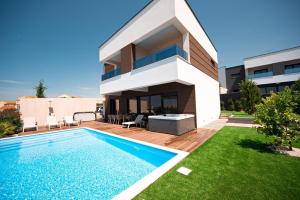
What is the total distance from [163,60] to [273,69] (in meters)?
28.7

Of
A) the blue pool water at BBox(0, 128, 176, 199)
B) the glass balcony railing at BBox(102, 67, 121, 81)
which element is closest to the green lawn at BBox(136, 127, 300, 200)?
the blue pool water at BBox(0, 128, 176, 199)

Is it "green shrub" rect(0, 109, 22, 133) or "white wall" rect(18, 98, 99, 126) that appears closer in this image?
"green shrub" rect(0, 109, 22, 133)

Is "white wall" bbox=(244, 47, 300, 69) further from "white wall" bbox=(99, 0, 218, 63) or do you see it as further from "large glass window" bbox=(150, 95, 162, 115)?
"large glass window" bbox=(150, 95, 162, 115)

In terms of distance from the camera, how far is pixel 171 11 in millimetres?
7879

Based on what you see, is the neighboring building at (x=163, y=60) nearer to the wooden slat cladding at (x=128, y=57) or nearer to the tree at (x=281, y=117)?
the wooden slat cladding at (x=128, y=57)

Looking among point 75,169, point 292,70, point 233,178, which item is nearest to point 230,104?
point 292,70

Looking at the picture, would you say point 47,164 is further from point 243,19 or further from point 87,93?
point 87,93

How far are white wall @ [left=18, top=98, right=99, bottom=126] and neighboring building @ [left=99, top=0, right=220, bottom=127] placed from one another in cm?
886

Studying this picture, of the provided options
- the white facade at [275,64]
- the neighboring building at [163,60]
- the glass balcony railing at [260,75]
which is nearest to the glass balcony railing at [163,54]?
the neighboring building at [163,60]

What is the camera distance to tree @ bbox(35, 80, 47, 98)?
31.6 metres

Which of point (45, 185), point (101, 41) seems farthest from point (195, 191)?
point (101, 41)

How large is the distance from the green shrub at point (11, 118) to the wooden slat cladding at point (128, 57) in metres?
11.5

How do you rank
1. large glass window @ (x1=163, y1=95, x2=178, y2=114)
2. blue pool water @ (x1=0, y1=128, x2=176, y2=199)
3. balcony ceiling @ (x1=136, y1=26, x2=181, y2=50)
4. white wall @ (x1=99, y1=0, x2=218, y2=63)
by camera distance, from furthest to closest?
large glass window @ (x1=163, y1=95, x2=178, y2=114)
balcony ceiling @ (x1=136, y1=26, x2=181, y2=50)
white wall @ (x1=99, y1=0, x2=218, y2=63)
blue pool water @ (x1=0, y1=128, x2=176, y2=199)

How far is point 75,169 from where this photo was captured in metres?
4.91
